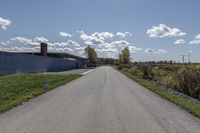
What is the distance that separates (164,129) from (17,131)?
350 centimetres

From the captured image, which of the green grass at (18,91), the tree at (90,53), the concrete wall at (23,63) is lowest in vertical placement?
the green grass at (18,91)

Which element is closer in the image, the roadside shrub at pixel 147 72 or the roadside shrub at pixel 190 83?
the roadside shrub at pixel 190 83

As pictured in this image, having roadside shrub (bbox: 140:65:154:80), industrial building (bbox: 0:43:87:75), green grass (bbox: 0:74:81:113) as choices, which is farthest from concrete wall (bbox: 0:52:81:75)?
roadside shrub (bbox: 140:65:154:80)

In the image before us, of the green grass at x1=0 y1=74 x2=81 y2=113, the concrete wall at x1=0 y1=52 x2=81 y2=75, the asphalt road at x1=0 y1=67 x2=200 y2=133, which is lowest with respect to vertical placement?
the green grass at x1=0 y1=74 x2=81 y2=113

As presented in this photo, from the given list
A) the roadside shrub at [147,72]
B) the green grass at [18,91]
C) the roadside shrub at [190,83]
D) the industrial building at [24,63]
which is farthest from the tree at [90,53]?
the roadside shrub at [190,83]

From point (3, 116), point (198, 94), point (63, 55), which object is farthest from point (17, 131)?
point (63, 55)

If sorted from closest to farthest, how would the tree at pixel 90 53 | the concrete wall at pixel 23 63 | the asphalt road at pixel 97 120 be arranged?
the asphalt road at pixel 97 120, the concrete wall at pixel 23 63, the tree at pixel 90 53

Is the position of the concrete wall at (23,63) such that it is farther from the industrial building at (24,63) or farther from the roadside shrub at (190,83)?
the roadside shrub at (190,83)

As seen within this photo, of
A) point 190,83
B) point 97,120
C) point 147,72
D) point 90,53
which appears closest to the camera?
point 97,120

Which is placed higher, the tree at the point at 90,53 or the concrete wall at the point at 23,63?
the tree at the point at 90,53

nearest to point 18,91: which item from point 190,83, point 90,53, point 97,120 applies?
point 97,120

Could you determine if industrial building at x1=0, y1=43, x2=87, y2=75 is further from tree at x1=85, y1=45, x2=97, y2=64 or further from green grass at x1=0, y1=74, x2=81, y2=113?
tree at x1=85, y1=45, x2=97, y2=64

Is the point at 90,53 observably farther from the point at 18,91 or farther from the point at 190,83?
the point at 18,91

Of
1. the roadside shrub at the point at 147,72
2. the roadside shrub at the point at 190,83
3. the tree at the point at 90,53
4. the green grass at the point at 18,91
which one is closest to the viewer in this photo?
the green grass at the point at 18,91
